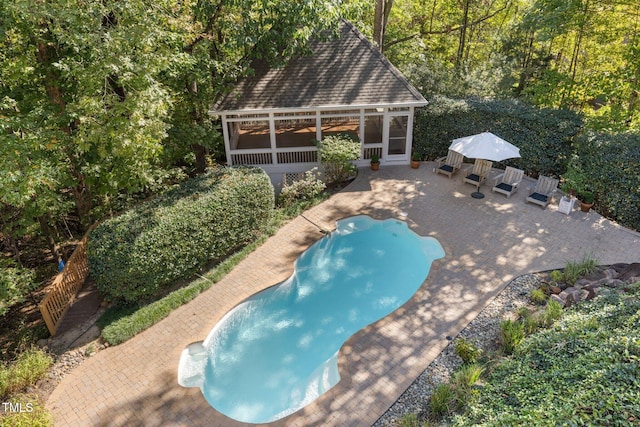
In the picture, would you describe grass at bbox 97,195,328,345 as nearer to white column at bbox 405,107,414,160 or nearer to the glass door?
the glass door

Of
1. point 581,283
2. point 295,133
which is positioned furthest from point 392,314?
point 295,133

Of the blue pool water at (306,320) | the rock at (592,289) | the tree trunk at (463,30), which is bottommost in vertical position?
the blue pool water at (306,320)

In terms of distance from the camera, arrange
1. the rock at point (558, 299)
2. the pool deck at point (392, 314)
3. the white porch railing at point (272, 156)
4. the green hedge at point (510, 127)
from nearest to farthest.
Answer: the pool deck at point (392, 314) → the rock at point (558, 299) → the green hedge at point (510, 127) → the white porch railing at point (272, 156)

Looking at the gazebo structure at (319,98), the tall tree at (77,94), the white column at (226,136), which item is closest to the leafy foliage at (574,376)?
the tall tree at (77,94)

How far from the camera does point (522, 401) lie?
680 cm

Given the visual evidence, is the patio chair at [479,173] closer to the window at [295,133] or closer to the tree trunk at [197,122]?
the window at [295,133]

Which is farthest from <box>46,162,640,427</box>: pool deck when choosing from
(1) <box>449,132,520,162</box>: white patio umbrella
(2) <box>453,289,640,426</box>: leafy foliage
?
(2) <box>453,289,640,426</box>: leafy foliage

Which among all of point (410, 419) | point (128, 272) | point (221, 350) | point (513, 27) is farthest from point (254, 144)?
point (513, 27)

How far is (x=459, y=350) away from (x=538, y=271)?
4.55 m

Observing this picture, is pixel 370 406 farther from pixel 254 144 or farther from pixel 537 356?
pixel 254 144

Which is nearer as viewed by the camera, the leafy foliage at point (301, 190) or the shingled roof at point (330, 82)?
the leafy foliage at point (301, 190)

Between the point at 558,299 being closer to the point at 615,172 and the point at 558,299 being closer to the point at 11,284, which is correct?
the point at 615,172

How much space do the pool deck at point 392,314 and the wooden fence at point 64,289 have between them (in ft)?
5.78

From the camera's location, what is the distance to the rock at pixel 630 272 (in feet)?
36.4
